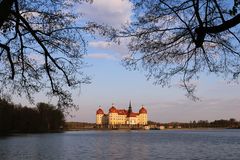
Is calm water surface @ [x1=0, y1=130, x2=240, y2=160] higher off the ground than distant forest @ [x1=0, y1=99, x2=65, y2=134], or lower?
lower

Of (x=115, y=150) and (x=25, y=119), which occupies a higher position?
(x=25, y=119)

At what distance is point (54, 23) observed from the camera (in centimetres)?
725

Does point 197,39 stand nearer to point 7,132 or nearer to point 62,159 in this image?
point 62,159

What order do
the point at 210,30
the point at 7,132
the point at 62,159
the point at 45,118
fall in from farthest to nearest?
1. the point at 45,118
2. the point at 7,132
3. the point at 62,159
4. the point at 210,30

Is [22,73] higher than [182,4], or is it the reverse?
[182,4]

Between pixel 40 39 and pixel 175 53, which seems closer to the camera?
pixel 175 53

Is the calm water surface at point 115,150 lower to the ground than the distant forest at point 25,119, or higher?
lower

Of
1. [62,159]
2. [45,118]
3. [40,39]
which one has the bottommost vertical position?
[62,159]

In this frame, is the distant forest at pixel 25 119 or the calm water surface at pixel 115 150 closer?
the calm water surface at pixel 115 150

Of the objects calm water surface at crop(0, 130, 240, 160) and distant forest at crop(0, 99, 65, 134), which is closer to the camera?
calm water surface at crop(0, 130, 240, 160)

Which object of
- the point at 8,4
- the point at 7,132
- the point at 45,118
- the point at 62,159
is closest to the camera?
the point at 8,4

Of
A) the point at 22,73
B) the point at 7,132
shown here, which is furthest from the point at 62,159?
the point at 7,132

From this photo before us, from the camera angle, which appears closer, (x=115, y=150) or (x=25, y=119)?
(x=115, y=150)

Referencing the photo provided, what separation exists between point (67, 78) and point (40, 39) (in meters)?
0.79
